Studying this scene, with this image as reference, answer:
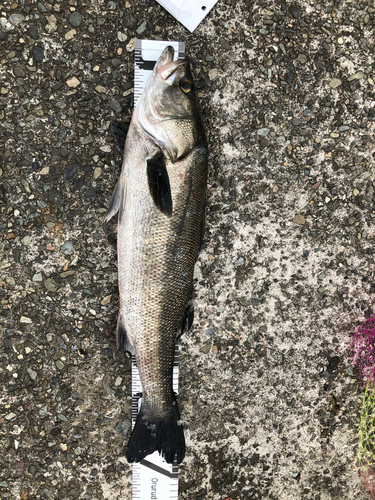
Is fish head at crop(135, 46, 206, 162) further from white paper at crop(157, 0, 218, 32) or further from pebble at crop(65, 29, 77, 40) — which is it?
pebble at crop(65, 29, 77, 40)

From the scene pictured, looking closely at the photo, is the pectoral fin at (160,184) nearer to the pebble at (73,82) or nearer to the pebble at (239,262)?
the pebble at (239,262)

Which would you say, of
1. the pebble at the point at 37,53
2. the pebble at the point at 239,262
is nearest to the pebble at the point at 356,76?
the pebble at the point at 239,262

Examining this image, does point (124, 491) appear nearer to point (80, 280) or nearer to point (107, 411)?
point (107, 411)

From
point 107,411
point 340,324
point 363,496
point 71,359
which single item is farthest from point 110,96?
point 363,496

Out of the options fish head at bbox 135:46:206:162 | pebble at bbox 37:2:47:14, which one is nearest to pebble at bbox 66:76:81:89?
pebble at bbox 37:2:47:14

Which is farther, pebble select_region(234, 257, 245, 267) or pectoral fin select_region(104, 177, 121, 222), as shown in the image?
pebble select_region(234, 257, 245, 267)
